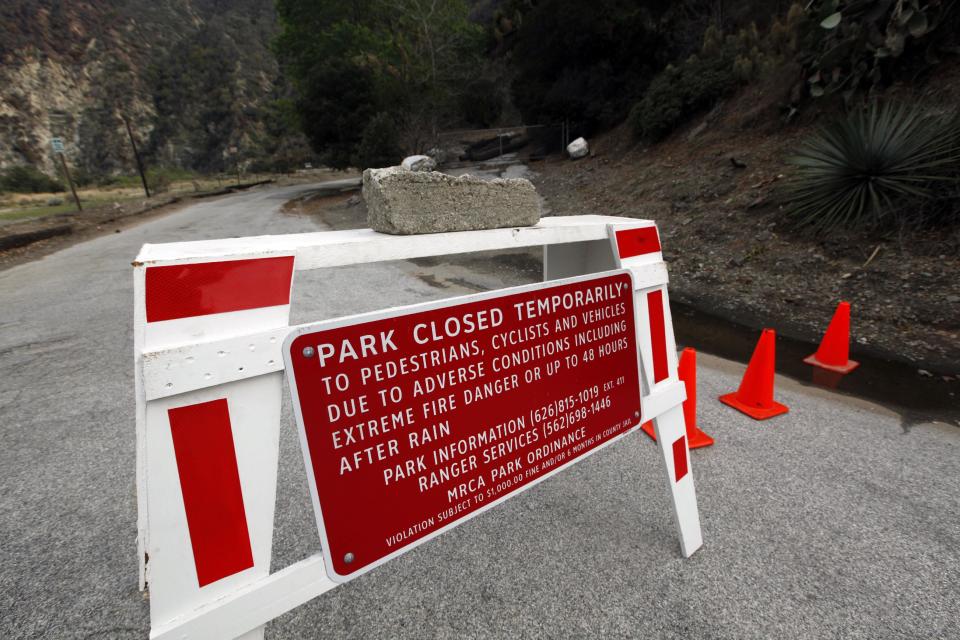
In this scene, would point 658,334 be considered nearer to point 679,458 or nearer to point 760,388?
point 679,458

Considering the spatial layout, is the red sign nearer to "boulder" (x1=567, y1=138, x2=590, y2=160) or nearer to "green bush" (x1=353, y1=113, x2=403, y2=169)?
A: "boulder" (x1=567, y1=138, x2=590, y2=160)

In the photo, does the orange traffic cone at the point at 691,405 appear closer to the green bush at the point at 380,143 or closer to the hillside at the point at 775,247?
the hillside at the point at 775,247

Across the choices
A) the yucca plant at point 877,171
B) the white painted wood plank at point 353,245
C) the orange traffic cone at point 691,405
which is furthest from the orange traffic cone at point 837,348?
the white painted wood plank at point 353,245

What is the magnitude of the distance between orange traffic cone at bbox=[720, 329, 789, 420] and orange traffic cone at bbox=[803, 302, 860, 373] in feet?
3.32

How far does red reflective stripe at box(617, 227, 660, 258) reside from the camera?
1620mm

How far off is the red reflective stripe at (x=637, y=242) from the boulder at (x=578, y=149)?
16.1 metres

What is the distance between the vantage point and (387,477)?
1.15 metres

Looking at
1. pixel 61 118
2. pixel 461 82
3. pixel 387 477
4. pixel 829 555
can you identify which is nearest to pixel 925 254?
pixel 829 555

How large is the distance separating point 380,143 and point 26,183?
33.5 metres

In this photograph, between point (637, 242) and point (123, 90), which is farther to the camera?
point (123, 90)

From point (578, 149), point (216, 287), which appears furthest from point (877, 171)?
point (578, 149)

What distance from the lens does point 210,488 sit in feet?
3.04

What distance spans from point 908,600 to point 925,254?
16.6 ft

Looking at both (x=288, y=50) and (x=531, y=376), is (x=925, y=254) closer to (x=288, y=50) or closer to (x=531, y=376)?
(x=531, y=376)
